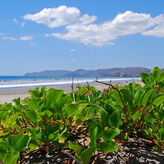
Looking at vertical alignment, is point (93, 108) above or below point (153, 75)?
below

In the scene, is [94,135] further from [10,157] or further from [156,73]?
[156,73]

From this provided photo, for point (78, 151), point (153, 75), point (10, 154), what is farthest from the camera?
point (153, 75)

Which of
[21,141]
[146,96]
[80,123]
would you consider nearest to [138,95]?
[146,96]

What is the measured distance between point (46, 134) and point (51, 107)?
0.43 feet

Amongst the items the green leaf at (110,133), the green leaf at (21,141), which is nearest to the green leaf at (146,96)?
the green leaf at (110,133)

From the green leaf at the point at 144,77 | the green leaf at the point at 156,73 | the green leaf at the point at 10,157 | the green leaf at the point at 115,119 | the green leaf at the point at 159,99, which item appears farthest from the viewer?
the green leaf at the point at 144,77

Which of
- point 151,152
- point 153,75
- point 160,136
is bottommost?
point 151,152

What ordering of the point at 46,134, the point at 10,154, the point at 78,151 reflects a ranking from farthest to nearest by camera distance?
the point at 46,134
the point at 78,151
the point at 10,154

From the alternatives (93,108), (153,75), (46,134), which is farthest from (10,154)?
(153,75)

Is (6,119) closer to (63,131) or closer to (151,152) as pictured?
(63,131)

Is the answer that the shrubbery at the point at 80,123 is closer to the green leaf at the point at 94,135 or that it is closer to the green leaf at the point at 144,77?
the green leaf at the point at 94,135

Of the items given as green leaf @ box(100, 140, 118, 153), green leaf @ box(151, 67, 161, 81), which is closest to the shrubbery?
green leaf @ box(100, 140, 118, 153)

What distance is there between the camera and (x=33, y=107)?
961mm

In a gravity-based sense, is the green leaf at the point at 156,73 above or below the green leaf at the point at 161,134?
above
